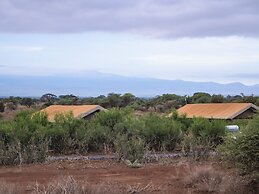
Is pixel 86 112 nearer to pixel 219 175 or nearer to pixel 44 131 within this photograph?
pixel 44 131

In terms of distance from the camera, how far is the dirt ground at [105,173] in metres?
13.7

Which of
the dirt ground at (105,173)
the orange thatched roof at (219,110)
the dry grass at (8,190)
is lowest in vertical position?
the dirt ground at (105,173)

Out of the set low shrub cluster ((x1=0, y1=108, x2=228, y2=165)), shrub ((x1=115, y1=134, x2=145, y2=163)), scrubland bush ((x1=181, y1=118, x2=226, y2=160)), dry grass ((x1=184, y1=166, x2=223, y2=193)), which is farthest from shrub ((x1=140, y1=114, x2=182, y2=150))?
dry grass ((x1=184, y1=166, x2=223, y2=193))

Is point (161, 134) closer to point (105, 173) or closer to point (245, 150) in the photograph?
point (105, 173)

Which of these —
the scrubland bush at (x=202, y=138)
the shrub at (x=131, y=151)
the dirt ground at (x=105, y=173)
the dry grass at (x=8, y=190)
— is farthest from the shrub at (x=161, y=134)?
the dry grass at (x=8, y=190)

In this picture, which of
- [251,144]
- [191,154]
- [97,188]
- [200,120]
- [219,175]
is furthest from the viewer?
[200,120]

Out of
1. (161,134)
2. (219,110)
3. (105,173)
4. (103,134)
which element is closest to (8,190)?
(105,173)

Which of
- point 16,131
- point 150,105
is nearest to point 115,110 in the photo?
point 16,131

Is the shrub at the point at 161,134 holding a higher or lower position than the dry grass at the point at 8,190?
higher

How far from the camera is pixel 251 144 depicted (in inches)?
496

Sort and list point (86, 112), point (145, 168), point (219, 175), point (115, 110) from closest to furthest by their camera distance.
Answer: point (219, 175), point (145, 168), point (115, 110), point (86, 112)

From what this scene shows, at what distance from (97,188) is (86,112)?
1115 inches

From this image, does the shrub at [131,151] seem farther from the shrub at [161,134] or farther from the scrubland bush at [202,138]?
the shrub at [161,134]

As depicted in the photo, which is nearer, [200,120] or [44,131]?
[44,131]
